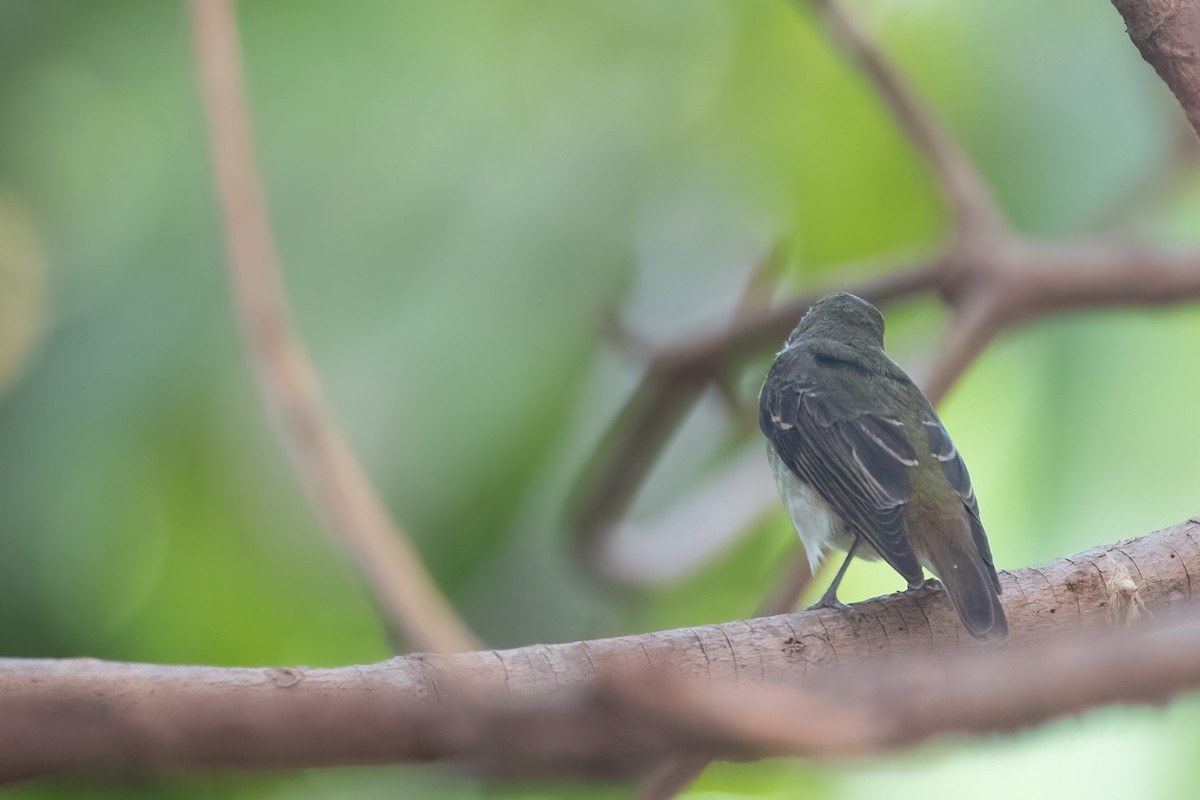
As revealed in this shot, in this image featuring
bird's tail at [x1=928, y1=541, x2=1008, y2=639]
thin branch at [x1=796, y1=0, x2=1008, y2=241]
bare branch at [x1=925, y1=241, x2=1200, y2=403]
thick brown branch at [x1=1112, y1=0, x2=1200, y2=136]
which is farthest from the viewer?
thin branch at [x1=796, y1=0, x2=1008, y2=241]

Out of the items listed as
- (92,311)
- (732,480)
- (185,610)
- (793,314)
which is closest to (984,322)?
(793,314)

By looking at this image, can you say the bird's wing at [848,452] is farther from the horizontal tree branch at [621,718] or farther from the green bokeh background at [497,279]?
the horizontal tree branch at [621,718]

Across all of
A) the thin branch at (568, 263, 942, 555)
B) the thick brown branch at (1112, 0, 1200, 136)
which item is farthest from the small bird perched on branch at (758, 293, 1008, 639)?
the thin branch at (568, 263, 942, 555)

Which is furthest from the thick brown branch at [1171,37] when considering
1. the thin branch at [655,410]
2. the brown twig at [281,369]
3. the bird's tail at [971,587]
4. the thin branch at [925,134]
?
the thin branch at [655,410]

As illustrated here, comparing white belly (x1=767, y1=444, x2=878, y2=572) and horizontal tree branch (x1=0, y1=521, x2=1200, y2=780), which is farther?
white belly (x1=767, y1=444, x2=878, y2=572)

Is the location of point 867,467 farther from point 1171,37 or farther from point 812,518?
point 1171,37

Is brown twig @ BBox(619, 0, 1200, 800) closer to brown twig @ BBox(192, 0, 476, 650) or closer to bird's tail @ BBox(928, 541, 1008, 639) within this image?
bird's tail @ BBox(928, 541, 1008, 639)

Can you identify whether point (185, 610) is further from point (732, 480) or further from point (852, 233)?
point (852, 233)
